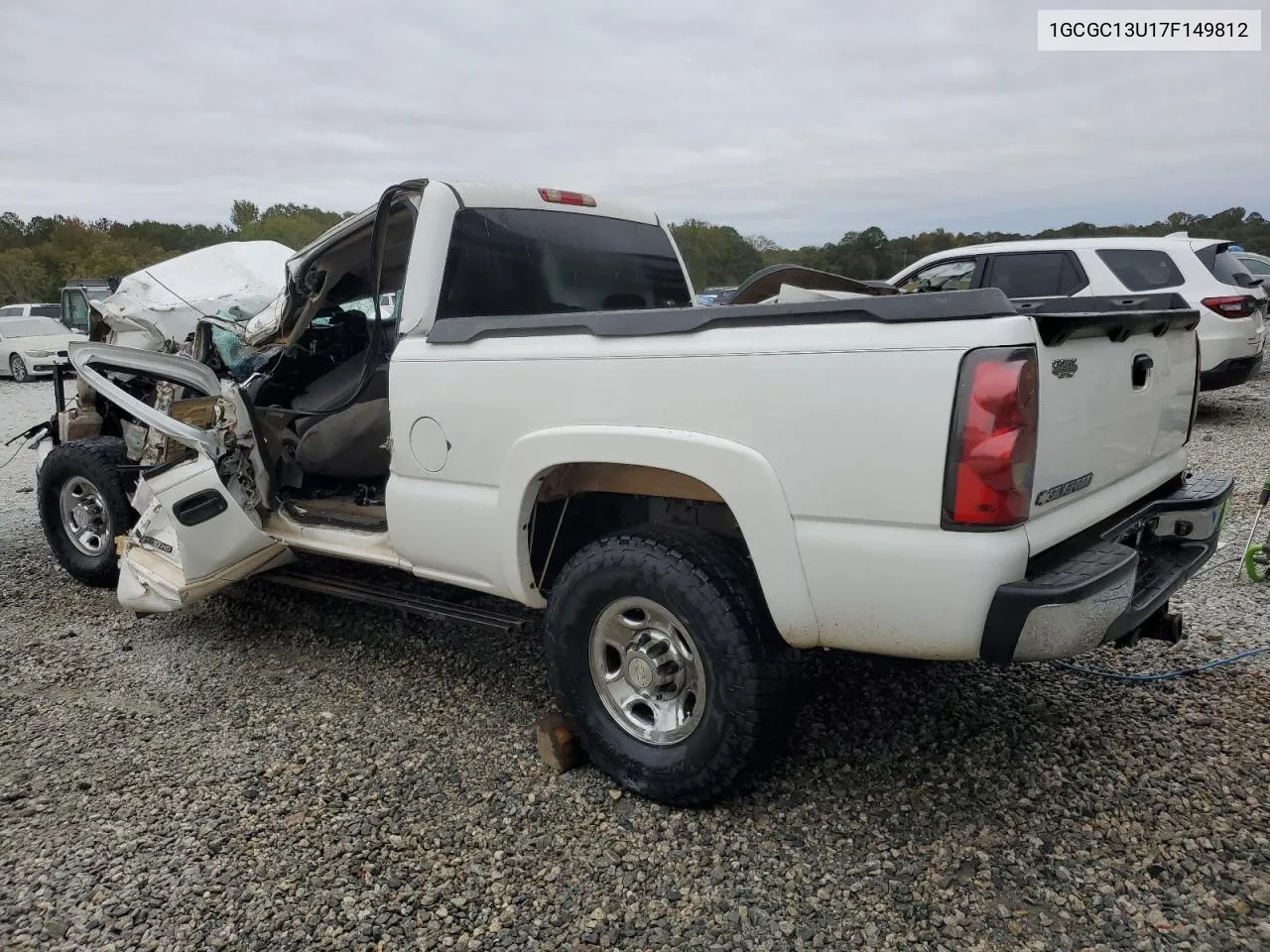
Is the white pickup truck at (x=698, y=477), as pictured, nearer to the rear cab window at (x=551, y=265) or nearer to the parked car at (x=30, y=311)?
the rear cab window at (x=551, y=265)

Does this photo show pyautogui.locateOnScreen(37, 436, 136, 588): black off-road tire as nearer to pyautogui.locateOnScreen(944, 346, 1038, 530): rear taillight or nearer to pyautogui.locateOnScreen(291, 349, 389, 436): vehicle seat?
pyautogui.locateOnScreen(291, 349, 389, 436): vehicle seat

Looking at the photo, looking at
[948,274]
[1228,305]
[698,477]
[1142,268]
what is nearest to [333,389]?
[698,477]

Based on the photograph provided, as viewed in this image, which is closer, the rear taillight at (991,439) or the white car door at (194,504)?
the rear taillight at (991,439)

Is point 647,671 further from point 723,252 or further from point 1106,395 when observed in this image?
point 723,252

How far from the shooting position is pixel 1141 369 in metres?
2.66

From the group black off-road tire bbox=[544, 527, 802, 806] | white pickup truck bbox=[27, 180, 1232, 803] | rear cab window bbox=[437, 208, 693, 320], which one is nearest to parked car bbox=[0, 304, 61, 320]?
white pickup truck bbox=[27, 180, 1232, 803]

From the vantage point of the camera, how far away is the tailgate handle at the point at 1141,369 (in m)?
2.63

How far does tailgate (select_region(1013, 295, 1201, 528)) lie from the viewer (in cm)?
220

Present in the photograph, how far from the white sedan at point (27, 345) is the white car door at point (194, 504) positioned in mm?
18397

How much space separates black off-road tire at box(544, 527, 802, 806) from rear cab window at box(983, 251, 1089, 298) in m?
6.93

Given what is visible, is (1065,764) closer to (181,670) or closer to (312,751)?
(312,751)

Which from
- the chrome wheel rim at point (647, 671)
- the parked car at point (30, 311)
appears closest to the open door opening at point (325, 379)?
the chrome wheel rim at point (647, 671)

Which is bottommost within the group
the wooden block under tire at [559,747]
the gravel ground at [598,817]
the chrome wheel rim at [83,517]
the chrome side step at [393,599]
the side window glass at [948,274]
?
the gravel ground at [598,817]

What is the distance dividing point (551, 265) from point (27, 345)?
2060 cm
